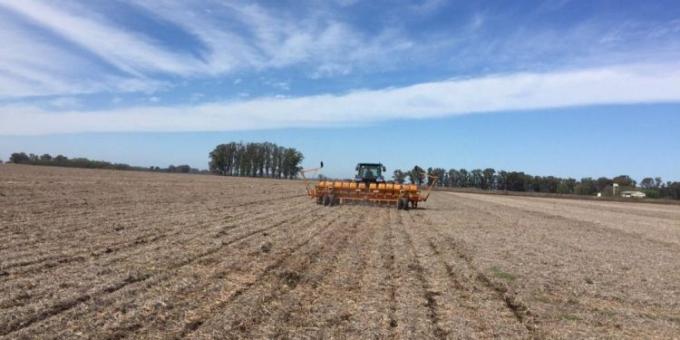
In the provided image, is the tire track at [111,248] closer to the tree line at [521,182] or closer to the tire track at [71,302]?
the tire track at [71,302]

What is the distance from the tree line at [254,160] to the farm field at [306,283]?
151m

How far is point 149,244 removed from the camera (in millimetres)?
11602

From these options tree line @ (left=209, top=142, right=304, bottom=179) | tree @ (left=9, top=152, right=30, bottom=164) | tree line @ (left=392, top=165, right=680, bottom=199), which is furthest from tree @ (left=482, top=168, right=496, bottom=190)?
tree @ (left=9, top=152, right=30, bottom=164)

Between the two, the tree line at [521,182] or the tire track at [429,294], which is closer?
the tire track at [429,294]

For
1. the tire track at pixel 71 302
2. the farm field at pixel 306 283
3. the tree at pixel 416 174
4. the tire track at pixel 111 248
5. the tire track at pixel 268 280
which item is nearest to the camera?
the tire track at pixel 71 302

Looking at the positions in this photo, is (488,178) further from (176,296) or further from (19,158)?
(176,296)

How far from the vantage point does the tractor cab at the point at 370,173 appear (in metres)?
32.1

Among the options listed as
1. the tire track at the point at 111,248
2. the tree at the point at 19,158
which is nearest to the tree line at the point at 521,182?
the tree at the point at 19,158

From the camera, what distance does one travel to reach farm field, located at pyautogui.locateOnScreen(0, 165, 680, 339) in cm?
646

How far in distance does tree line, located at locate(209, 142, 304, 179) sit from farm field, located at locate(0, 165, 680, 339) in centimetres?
15078

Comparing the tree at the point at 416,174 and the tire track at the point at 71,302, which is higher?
the tree at the point at 416,174

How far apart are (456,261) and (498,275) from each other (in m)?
1.42

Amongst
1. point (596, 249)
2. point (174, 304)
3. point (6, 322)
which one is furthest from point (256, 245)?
point (596, 249)

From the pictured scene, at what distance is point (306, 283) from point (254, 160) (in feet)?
525
